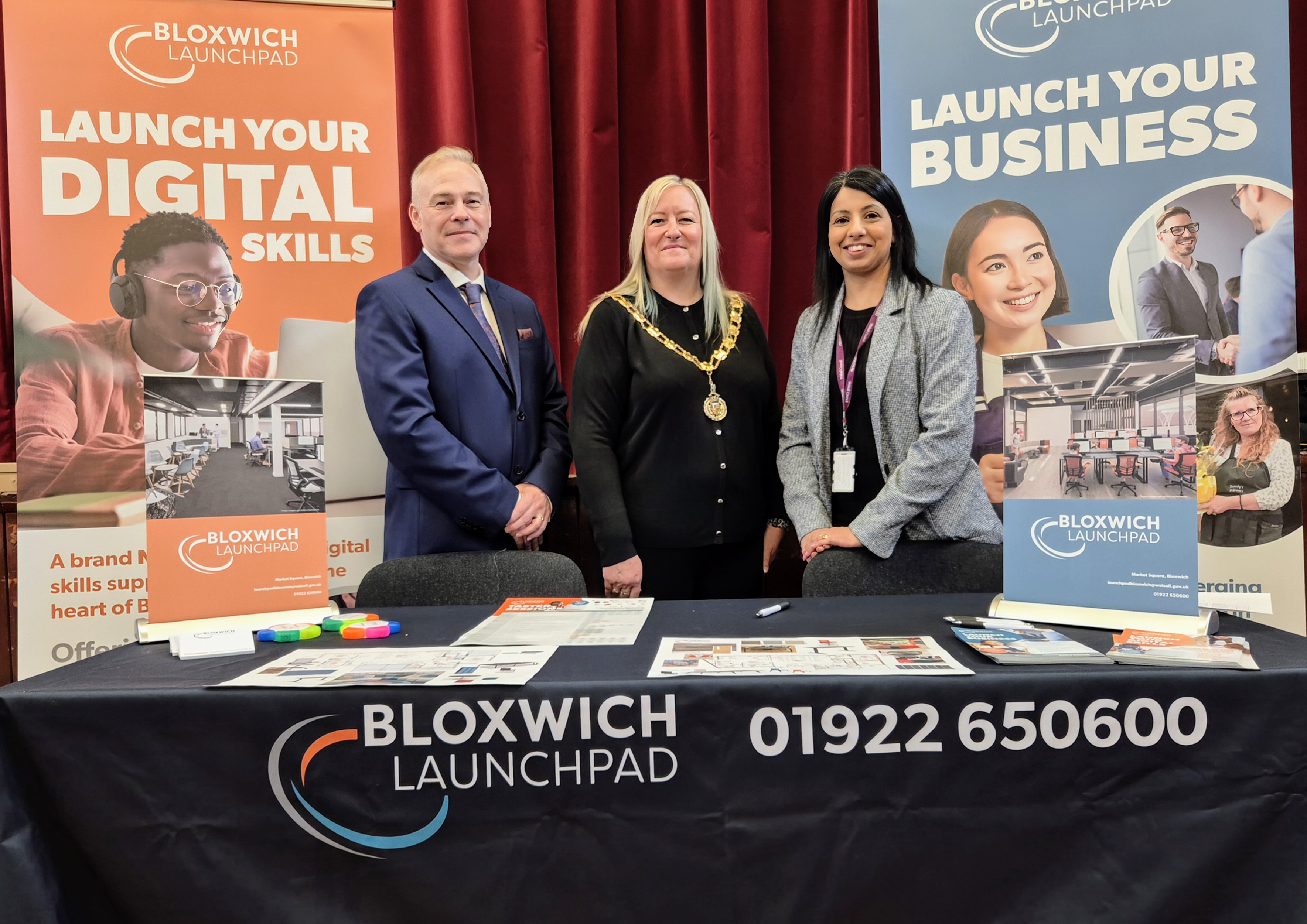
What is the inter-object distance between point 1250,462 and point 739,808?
89.8 inches

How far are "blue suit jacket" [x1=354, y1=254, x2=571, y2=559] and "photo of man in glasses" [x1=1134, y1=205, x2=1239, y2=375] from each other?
183 cm

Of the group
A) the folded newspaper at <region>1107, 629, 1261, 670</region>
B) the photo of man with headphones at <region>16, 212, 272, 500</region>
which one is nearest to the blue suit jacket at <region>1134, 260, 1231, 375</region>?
the folded newspaper at <region>1107, 629, 1261, 670</region>

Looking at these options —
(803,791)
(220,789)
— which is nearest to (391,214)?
(220,789)

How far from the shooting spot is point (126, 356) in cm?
252

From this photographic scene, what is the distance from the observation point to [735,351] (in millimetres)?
2201

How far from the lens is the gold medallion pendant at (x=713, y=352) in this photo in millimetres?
2137

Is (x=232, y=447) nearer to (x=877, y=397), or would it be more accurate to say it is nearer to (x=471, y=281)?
(x=471, y=281)

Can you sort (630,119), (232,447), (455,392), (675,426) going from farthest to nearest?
(630,119) < (455,392) < (675,426) < (232,447)

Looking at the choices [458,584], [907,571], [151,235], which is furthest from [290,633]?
[151,235]

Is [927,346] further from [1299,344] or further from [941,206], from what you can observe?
[1299,344]

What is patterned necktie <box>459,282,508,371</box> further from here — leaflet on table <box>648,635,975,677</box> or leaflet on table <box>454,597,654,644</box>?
leaflet on table <box>648,635,975,677</box>

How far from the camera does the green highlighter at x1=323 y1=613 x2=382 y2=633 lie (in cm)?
130

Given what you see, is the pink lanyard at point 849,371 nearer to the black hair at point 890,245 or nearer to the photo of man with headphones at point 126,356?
the black hair at point 890,245

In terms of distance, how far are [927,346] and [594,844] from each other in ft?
4.83
